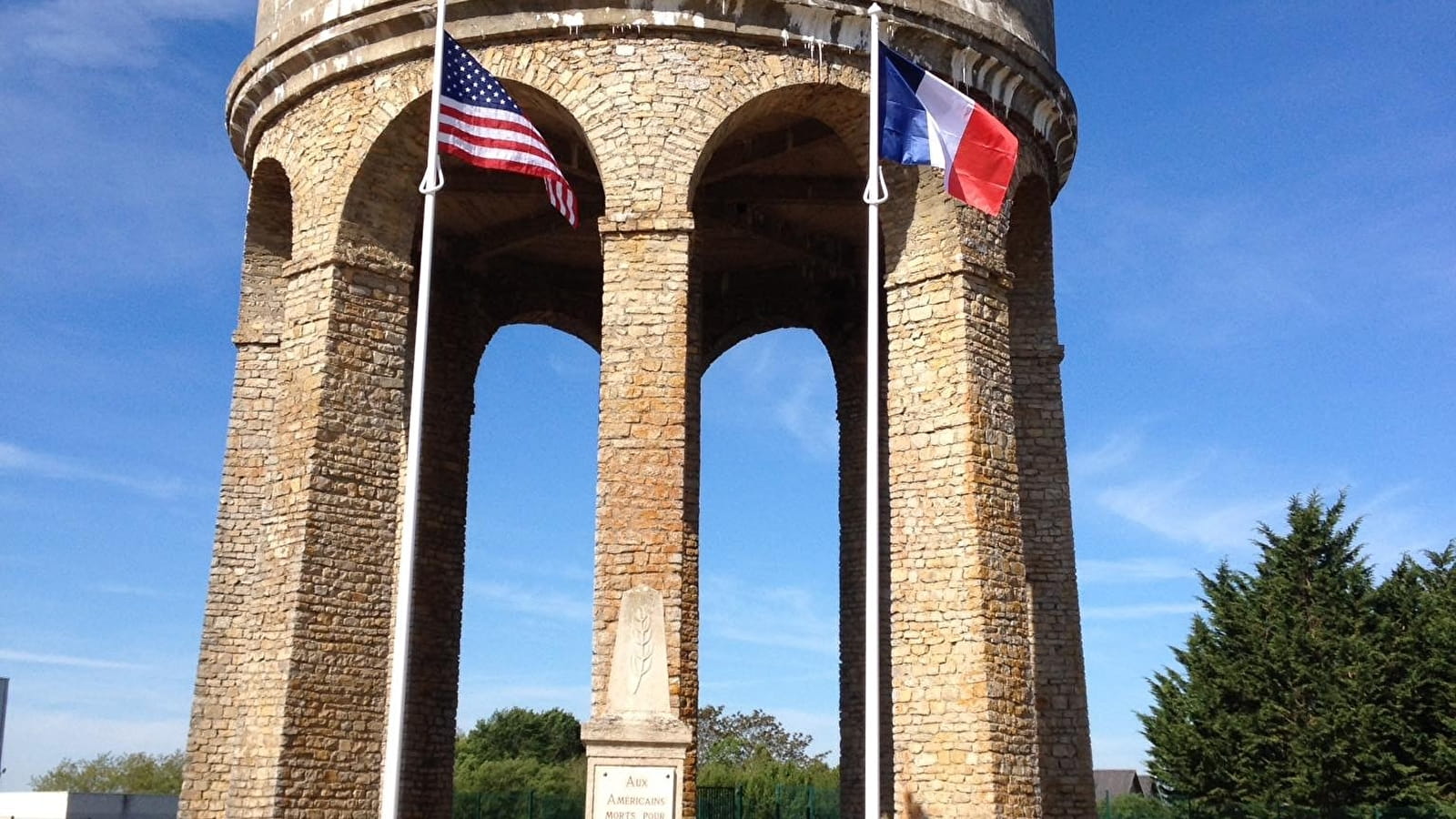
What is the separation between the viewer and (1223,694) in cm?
2892

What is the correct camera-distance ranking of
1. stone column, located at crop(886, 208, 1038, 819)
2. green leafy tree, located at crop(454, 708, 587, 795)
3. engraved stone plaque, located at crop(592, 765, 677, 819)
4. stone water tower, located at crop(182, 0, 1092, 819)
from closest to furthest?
engraved stone plaque, located at crop(592, 765, 677, 819)
stone column, located at crop(886, 208, 1038, 819)
stone water tower, located at crop(182, 0, 1092, 819)
green leafy tree, located at crop(454, 708, 587, 795)

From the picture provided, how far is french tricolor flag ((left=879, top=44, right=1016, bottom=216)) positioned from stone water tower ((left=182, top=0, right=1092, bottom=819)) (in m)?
2.04

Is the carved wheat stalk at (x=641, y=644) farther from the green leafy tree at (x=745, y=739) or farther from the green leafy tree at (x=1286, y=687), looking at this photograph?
the green leafy tree at (x=745, y=739)

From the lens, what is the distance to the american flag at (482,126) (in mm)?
13656

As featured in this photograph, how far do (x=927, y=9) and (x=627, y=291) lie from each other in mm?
4502

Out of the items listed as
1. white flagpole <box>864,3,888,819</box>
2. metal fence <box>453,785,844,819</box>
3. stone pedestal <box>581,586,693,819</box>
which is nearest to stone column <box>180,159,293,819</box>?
stone pedestal <box>581,586,693,819</box>

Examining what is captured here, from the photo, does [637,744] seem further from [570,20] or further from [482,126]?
[570,20]

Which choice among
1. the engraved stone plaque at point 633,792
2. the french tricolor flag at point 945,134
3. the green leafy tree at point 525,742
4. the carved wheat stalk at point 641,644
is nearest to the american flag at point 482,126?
the french tricolor flag at point 945,134

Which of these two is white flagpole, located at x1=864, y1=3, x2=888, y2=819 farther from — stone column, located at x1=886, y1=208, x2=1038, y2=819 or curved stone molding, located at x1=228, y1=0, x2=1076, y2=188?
stone column, located at x1=886, y1=208, x2=1038, y2=819

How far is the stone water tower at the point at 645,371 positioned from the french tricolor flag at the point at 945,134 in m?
2.04

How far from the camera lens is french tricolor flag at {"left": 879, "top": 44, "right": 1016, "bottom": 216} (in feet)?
46.9

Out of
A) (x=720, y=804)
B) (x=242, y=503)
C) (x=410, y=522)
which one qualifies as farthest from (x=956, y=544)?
(x=720, y=804)

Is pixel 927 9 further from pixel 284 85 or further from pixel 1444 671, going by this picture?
pixel 1444 671

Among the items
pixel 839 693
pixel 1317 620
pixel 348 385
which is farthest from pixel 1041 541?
pixel 1317 620
